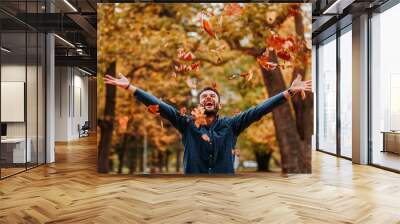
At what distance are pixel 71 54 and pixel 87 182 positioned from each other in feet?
26.5

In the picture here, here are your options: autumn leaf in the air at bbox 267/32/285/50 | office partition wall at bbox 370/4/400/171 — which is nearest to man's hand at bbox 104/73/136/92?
autumn leaf in the air at bbox 267/32/285/50

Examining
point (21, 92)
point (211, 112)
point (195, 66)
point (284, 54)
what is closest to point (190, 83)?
point (195, 66)

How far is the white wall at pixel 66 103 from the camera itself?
15.8 m

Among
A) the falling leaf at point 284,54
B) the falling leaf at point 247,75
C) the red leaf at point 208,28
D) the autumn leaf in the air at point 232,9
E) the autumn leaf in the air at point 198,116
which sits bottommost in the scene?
the autumn leaf in the air at point 198,116

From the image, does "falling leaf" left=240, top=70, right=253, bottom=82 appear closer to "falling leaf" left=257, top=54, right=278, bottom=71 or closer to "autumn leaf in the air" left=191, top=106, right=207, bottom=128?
"falling leaf" left=257, top=54, right=278, bottom=71

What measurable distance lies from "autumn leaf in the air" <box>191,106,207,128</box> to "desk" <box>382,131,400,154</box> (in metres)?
3.32

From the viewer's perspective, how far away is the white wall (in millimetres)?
15781

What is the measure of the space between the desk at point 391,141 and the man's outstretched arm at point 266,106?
1795 mm

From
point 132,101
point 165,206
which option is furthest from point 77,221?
point 132,101

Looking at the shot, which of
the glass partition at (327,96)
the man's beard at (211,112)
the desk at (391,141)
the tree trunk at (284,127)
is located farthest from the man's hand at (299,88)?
the glass partition at (327,96)

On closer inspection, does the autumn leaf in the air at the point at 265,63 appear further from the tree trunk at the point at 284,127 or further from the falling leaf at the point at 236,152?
the falling leaf at the point at 236,152

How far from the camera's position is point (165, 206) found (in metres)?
4.57

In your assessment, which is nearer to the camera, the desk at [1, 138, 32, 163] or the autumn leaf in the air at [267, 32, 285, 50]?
the desk at [1, 138, 32, 163]

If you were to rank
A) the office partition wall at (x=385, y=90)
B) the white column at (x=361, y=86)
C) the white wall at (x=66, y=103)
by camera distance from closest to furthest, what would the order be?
the office partition wall at (x=385, y=90)
the white column at (x=361, y=86)
the white wall at (x=66, y=103)
